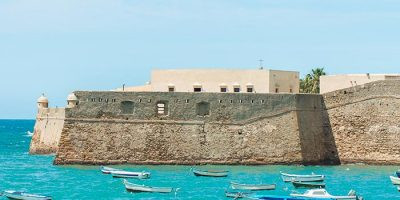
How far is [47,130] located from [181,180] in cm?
2037

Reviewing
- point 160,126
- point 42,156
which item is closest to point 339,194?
point 160,126

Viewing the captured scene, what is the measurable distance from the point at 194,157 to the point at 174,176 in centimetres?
392

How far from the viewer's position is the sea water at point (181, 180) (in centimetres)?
4116

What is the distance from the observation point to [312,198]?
125ft

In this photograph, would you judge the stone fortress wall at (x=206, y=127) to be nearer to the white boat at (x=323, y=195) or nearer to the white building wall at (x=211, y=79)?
the white building wall at (x=211, y=79)

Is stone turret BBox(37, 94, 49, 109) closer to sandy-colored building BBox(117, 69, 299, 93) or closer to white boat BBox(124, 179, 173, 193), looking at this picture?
sandy-colored building BBox(117, 69, 299, 93)

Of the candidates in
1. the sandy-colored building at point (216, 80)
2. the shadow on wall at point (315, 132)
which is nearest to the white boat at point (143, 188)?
the shadow on wall at point (315, 132)

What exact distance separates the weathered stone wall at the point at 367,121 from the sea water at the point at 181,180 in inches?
28.4

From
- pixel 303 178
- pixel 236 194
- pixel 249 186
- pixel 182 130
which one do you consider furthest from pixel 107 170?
pixel 303 178

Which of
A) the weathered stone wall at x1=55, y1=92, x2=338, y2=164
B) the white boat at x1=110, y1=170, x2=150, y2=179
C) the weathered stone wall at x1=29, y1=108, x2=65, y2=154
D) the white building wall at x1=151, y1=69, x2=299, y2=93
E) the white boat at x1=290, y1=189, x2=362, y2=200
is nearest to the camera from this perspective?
the white boat at x1=290, y1=189, x2=362, y2=200

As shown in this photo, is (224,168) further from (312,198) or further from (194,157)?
(312,198)

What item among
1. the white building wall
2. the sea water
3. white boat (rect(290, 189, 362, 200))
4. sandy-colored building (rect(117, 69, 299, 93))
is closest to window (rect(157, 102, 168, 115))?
the sea water

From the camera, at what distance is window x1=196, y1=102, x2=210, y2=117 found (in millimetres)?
49969

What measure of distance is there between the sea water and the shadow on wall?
0.83 metres
